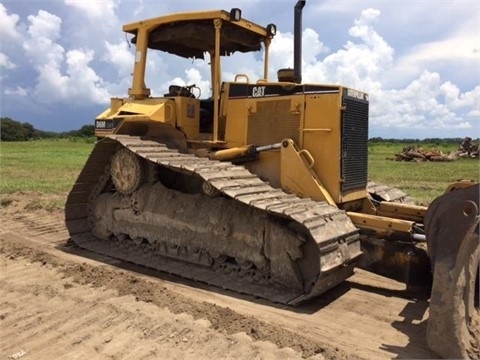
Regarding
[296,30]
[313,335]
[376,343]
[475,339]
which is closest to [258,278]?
[313,335]

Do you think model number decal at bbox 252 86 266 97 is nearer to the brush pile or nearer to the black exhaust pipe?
the black exhaust pipe

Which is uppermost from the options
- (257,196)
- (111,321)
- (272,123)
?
(272,123)

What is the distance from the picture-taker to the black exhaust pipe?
6539 mm

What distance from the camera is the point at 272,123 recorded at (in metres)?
6.81

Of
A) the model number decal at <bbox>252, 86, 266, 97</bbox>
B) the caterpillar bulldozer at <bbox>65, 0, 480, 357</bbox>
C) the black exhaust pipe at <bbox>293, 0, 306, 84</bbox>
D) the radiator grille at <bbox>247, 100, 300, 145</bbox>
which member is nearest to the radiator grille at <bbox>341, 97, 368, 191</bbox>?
the caterpillar bulldozer at <bbox>65, 0, 480, 357</bbox>

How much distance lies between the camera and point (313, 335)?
445 centimetres

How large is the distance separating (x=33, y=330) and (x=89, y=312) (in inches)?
22.7

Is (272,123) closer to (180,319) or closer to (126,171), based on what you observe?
(126,171)

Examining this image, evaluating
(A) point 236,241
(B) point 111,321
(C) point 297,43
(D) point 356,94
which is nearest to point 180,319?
(B) point 111,321

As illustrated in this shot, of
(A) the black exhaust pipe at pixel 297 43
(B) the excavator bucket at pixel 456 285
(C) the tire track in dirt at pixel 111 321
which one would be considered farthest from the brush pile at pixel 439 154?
(B) the excavator bucket at pixel 456 285

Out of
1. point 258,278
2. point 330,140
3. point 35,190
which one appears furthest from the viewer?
point 35,190

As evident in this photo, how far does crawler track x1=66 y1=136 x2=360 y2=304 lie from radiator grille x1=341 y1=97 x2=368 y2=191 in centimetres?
88

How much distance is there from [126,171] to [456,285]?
4.86m

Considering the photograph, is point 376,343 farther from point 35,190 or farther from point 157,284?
point 35,190
